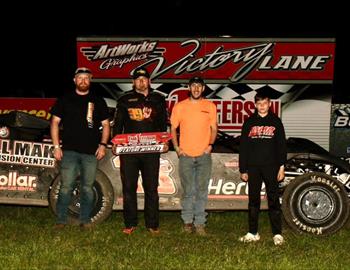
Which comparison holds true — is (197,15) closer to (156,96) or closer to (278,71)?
(278,71)

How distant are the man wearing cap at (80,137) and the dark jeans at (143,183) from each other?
0.34 metres

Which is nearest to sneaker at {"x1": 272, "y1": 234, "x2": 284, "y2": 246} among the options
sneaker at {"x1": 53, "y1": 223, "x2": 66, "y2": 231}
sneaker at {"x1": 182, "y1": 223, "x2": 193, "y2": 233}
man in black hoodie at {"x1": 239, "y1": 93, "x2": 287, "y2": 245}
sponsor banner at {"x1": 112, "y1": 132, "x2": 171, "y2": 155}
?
man in black hoodie at {"x1": 239, "y1": 93, "x2": 287, "y2": 245}

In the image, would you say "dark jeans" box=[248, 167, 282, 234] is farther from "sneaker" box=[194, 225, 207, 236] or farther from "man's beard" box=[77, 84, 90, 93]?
"man's beard" box=[77, 84, 90, 93]

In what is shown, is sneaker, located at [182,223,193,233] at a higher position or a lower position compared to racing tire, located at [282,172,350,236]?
lower

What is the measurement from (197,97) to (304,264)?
2342 millimetres

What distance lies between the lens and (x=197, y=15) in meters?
45.9

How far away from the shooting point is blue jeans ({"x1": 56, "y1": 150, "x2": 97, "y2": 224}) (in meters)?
8.16

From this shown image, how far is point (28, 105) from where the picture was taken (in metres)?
14.0

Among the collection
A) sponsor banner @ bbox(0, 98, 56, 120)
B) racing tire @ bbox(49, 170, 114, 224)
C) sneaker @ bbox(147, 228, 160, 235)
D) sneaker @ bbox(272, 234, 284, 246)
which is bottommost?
A: sneaker @ bbox(147, 228, 160, 235)

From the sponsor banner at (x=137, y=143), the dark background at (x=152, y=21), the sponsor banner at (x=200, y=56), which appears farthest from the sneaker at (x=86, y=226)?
the dark background at (x=152, y=21)

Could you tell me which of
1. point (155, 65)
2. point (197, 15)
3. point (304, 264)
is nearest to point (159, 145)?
point (304, 264)

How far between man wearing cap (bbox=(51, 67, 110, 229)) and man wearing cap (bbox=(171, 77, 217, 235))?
0.86 meters

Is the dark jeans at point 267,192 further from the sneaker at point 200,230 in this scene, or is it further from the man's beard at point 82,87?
the man's beard at point 82,87

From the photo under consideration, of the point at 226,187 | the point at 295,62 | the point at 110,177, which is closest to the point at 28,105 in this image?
Result: the point at 295,62
